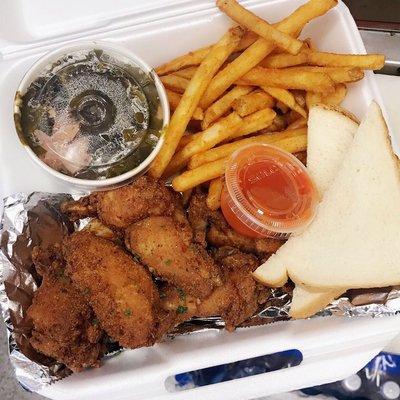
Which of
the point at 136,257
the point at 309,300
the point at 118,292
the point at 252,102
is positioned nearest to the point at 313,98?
the point at 252,102

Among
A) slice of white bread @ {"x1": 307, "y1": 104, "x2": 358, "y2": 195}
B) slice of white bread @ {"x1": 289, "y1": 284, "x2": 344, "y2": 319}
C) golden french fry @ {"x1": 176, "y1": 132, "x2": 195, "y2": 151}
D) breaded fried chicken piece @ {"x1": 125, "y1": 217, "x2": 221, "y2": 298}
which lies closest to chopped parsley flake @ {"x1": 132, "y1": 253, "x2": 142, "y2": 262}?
breaded fried chicken piece @ {"x1": 125, "y1": 217, "x2": 221, "y2": 298}

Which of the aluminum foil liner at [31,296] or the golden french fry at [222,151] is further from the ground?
the golden french fry at [222,151]

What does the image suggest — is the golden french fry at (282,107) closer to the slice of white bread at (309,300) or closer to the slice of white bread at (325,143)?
the slice of white bread at (325,143)

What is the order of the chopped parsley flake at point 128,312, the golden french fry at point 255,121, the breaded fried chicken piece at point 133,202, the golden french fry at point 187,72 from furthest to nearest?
the golden french fry at point 187,72 < the golden french fry at point 255,121 < the breaded fried chicken piece at point 133,202 < the chopped parsley flake at point 128,312

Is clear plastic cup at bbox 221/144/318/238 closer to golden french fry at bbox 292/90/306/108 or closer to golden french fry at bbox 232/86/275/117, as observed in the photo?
golden french fry at bbox 232/86/275/117

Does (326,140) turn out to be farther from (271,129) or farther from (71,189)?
(71,189)

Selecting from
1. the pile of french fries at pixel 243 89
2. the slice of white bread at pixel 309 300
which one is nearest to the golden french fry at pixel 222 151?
the pile of french fries at pixel 243 89
